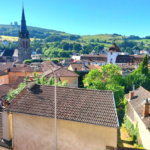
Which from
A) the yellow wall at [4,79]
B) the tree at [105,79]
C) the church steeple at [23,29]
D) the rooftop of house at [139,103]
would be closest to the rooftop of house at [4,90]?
the yellow wall at [4,79]

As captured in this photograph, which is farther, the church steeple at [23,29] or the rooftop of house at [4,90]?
the church steeple at [23,29]

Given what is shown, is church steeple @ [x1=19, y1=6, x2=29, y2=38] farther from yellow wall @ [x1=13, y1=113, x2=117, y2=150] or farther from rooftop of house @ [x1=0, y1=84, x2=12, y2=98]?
yellow wall @ [x1=13, y1=113, x2=117, y2=150]

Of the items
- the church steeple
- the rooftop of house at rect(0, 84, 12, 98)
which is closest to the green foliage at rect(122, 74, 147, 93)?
the rooftop of house at rect(0, 84, 12, 98)

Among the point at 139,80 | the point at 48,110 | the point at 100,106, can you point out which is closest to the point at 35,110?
the point at 48,110

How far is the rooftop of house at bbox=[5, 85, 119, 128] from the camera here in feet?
33.7

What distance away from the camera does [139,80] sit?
130 feet

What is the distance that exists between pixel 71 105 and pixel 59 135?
194cm

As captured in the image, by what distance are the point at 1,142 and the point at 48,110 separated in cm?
395

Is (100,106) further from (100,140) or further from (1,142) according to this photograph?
(1,142)

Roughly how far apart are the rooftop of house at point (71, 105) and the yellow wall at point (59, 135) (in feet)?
1.22

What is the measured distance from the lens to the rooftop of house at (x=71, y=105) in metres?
10.3

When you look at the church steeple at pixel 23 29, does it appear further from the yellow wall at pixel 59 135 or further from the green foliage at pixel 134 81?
the yellow wall at pixel 59 135

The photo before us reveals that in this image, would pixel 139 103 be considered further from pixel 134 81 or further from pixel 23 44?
pixel 23 44

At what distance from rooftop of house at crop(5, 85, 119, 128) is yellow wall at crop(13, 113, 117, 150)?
37 cm
